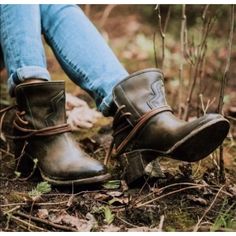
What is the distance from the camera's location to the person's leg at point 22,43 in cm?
179

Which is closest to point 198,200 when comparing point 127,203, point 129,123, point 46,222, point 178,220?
point 178,220

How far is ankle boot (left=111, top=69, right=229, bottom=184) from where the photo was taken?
5.14ft

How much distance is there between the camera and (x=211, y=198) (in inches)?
64.8

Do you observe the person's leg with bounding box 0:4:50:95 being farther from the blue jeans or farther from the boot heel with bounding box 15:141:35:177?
the boot heel with bounding box 15:141:35:177

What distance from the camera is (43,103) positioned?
1.77 m

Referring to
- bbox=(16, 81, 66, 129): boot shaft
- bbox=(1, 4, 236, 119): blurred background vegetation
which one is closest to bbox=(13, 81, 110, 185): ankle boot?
bbox=(16, 81, 66, 129): boot shaft

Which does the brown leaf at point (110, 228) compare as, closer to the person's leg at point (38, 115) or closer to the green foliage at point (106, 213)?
the green foliage at point (106, 213)

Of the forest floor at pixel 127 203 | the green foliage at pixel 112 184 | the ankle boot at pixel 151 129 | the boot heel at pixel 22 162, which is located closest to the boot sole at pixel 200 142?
the ankle boot at pixel 151 129

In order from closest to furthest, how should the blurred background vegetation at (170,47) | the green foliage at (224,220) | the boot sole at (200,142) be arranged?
the green foliage at (224,220) → the boot sole at (200,142) → the blurred background vegetation at (170,47)

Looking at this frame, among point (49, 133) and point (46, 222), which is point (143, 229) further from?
point (49, 133)

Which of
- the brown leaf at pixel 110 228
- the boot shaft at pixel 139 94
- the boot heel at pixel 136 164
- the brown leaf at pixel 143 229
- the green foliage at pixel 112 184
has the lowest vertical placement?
the brown leaf at pixel 110 228

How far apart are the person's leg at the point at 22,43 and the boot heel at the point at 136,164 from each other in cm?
39

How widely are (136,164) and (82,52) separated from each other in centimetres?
47
